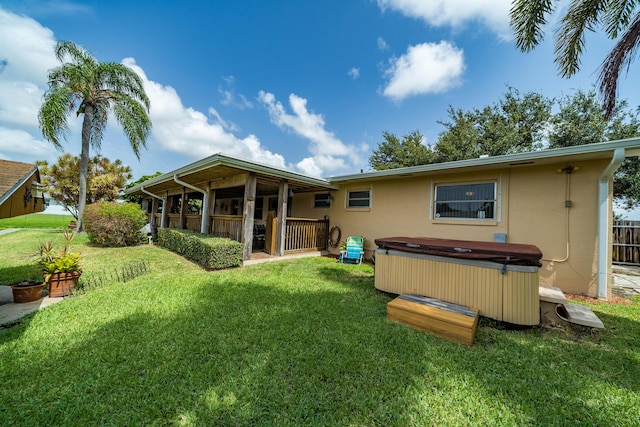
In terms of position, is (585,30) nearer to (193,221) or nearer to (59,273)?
(59,273)

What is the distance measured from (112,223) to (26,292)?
19.0ft

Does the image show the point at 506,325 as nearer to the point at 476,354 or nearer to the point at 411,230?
the point at 476,354

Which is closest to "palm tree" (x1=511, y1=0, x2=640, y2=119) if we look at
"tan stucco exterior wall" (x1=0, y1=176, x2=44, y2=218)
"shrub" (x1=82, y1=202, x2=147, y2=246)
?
"tan stucco exterior wall" (x1=0, y1=176, x2=44, y2=218)

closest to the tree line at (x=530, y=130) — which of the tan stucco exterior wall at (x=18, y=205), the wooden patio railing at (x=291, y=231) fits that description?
the wooden patio railing at (x=291, y=231)

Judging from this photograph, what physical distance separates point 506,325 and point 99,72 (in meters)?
18.0

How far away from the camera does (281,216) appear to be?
732 centimetres

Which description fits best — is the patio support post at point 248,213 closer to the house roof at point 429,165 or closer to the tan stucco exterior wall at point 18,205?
the house roof at point 429,165

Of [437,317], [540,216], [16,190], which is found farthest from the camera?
[540,216]

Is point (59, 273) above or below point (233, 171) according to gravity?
below

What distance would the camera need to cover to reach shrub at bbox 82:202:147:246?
852 cm

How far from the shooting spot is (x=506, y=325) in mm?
3254

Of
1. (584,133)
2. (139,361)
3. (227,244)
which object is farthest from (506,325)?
(584,133)

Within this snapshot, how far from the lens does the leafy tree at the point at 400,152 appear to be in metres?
18.3

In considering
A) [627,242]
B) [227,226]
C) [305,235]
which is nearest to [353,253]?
[305,235]
